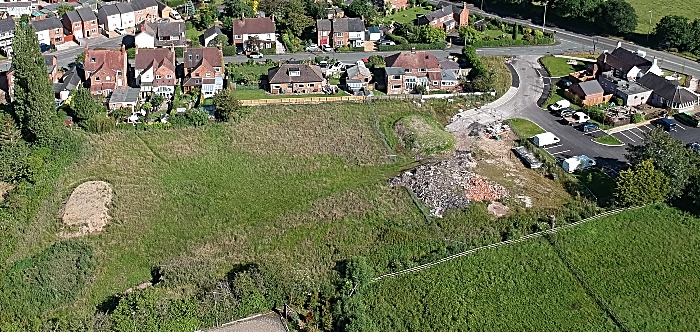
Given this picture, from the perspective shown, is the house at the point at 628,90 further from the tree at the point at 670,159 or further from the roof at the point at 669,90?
the tree at the point at 670,159

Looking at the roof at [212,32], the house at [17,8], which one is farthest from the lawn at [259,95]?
the house at [17,8]

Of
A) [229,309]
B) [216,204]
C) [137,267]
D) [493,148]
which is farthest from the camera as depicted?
[493,148]

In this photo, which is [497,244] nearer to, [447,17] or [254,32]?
[254,32]

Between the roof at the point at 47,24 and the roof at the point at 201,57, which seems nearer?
the roof at the point at 201,57

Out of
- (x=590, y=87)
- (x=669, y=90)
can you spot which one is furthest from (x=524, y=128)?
(x=669, y=90)

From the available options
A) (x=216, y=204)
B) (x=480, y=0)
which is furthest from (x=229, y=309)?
(x=480, y=0)

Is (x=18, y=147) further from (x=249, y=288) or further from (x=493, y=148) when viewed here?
(x=493, y=148)

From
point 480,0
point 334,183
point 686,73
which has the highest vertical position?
point 480,0
